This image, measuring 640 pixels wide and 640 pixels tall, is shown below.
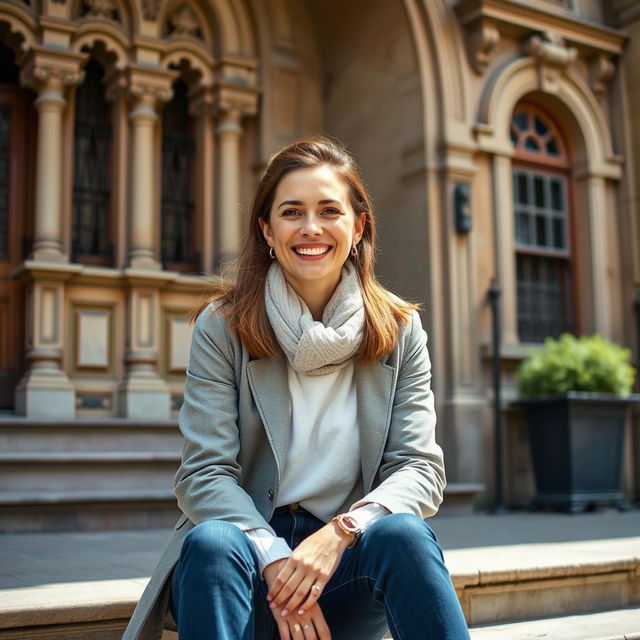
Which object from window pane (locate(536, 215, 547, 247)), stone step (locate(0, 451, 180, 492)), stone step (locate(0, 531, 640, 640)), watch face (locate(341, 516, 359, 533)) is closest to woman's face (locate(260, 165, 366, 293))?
watch face (locate(341, 516, 359, 533))

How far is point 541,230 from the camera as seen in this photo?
808 centimetres

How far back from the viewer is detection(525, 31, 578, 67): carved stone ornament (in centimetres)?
770

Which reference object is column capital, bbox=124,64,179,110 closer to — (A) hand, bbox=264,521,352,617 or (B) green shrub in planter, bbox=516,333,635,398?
(B) green shrub in planter, bbox=516,333,635,398

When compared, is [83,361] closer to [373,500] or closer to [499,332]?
[499,332]

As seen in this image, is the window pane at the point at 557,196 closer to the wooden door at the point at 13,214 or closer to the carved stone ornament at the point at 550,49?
the carved stone ornament at the point at 550,49

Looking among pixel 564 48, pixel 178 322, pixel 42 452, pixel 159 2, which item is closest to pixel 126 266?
pixel 178 322

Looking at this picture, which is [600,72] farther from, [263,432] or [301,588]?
[301,588]

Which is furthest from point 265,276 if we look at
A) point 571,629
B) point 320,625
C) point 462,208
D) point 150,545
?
point 462,208

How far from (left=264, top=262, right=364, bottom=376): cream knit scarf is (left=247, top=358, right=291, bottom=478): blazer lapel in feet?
0.19

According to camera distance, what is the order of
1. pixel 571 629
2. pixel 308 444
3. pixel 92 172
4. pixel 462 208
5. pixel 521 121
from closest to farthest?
pixel 308 444
pixel 571 629
pixel 92 172
pixel 462 208
pixel 521 121

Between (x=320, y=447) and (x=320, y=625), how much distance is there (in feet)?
1.69

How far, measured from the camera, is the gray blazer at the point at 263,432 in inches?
91.2

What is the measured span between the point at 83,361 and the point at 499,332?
3.28m

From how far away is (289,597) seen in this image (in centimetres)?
209
